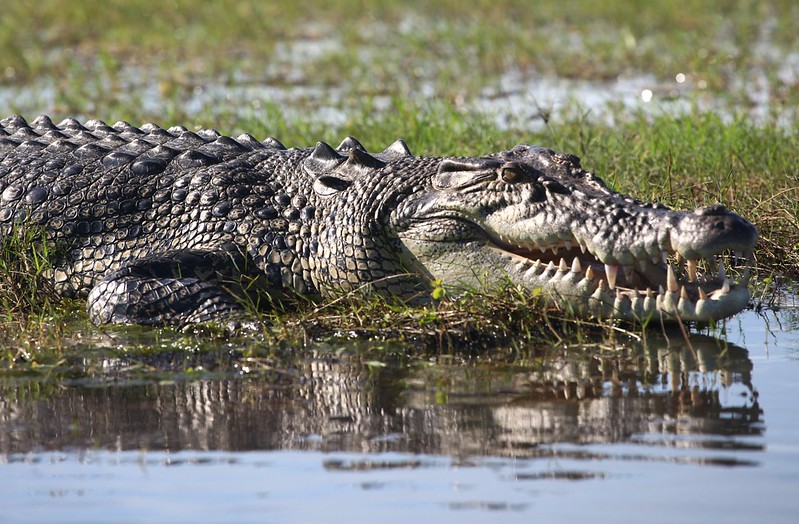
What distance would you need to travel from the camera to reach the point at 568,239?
18.0ft

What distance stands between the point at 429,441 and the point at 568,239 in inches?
65.6

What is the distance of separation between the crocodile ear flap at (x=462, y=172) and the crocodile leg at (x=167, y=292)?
1.03 m

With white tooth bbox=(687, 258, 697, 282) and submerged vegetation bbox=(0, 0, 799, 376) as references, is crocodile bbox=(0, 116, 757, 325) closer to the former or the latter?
white tooth bbox=(687, 258, 697, 282)

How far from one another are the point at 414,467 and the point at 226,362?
1553 mm

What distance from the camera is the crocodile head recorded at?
5.17 m

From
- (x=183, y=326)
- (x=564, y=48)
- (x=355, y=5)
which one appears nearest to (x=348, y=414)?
(x=183, y=326)

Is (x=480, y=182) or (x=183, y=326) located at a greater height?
(x=480, y=182)

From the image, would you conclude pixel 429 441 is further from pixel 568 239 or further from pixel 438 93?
pixel 438 93

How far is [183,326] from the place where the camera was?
5.77m

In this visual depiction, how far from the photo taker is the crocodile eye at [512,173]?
226 inches

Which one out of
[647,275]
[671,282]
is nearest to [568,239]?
[647,275]

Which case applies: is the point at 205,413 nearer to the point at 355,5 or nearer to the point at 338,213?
the point at 338,213

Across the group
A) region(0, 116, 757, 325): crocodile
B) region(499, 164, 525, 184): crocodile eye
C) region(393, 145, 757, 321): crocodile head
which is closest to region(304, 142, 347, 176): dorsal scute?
region(0, 116, 757, 325): crocodile

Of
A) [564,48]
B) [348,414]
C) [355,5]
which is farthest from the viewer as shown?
[355,5]
